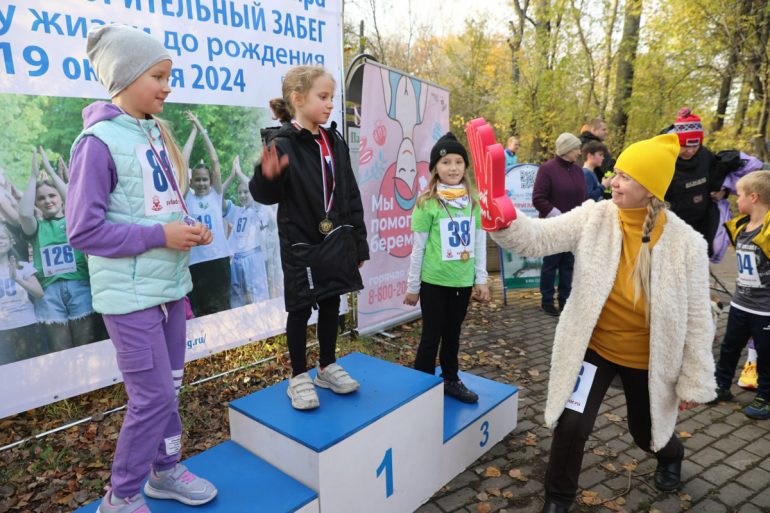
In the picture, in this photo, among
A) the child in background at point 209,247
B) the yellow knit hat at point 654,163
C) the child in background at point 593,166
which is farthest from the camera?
the child in background at point 593,166

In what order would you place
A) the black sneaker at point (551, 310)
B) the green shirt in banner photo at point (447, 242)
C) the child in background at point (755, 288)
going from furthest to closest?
the black sneaker at point (551, 310) < the child in background at point (755, 288) < the green shirt in banner photo at point (447, 242)

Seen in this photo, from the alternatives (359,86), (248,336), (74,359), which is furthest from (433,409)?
(359,86)

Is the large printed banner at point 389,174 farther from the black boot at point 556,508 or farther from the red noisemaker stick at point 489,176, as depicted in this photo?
the black boot at point 556,508

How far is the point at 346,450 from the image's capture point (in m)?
2.25

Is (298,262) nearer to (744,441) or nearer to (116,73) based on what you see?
(116,73)

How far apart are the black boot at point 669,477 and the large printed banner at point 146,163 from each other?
9.96 feet

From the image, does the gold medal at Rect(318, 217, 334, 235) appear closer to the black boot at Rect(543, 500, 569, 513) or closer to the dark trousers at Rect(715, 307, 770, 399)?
the black boot at Rect(543, 500, 569, 513)

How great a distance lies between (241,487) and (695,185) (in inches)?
196

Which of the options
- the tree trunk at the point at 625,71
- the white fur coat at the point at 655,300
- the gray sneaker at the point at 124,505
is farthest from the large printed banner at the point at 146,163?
the tree trunk at the point at 625,71

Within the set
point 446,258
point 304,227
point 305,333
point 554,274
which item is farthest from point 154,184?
point 554,274

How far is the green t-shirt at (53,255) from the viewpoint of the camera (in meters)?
3.11

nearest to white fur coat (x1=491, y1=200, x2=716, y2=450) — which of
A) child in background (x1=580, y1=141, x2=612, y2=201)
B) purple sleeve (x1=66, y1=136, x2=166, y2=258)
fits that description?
purple sleeve (x1=66, y1=136, x2=166, y2=258)

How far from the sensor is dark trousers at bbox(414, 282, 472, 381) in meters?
3.35

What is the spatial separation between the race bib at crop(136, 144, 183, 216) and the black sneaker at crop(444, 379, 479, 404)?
7.22 feet
